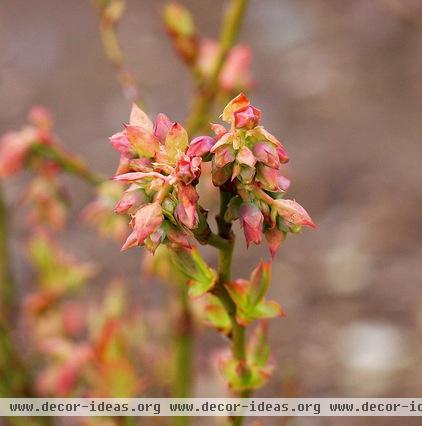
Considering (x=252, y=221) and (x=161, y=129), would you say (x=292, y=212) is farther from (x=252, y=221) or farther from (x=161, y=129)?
(x=161, y=129)

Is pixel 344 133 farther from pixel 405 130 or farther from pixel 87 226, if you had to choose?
pixel 87 226

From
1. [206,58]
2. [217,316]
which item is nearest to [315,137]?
[206,58]

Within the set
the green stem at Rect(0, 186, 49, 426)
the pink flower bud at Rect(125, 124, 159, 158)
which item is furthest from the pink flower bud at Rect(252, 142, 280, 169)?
the green stem at Rect(0, 186, 49, 426)

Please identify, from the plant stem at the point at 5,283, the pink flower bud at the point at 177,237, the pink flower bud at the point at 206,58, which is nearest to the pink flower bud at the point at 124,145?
the pink flower bud at the point at 177,237

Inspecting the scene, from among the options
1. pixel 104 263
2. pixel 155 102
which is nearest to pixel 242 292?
pixel 104 263

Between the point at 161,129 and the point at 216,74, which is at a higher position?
the point at 216,74

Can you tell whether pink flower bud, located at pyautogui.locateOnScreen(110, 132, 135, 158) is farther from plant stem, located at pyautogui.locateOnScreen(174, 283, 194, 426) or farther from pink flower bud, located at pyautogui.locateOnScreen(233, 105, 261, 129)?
plant stem, located at pyautogui.locateOnScreen(174, 283, 194, 426)
